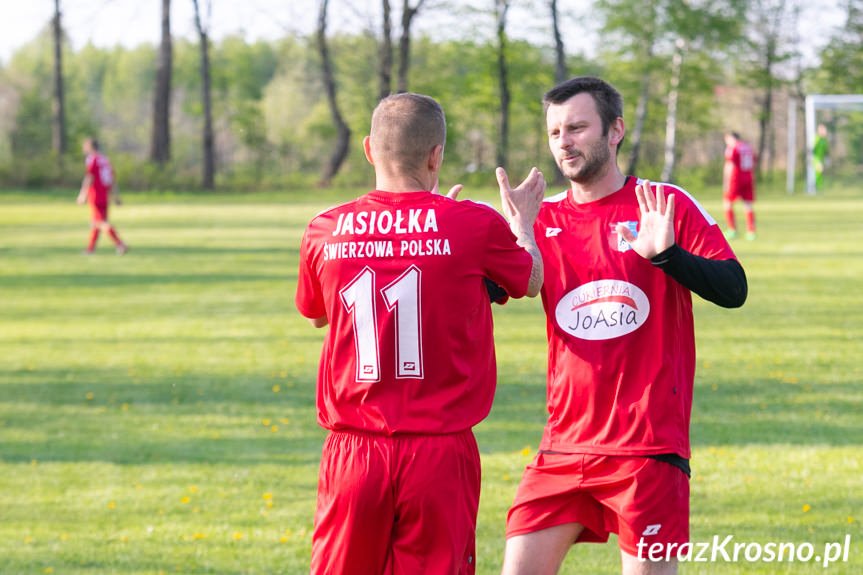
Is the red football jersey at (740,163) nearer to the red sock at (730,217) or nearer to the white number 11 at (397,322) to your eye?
the red sock at (730,217)

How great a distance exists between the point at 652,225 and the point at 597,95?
22.3 inches

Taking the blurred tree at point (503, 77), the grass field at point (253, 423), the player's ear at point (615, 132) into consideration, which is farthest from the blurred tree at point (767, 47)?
the player's ear at point (615, 132)

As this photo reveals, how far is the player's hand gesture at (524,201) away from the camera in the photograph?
348cm

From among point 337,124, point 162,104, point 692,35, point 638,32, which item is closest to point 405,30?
point 337,124

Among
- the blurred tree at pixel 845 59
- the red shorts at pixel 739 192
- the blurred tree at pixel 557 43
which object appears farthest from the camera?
the blurred tree at pixel 845 59

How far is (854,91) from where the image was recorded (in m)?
58.2

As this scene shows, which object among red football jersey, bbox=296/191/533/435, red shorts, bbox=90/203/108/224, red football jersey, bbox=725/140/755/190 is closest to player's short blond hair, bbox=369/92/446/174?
red football jersey, bbox=296/191/533/435

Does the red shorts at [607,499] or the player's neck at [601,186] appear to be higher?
the player's neck at [601,186]

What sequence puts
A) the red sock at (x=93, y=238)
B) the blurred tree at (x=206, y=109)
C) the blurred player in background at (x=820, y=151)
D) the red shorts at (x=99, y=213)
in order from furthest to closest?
the blurred tree at (x=206, y=109) < the blurred player in background at (x=820, y=151) < the red sock at (x=93, y=238) < the red shorts at (x=99, y=213)

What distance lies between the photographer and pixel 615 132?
12.6 feet

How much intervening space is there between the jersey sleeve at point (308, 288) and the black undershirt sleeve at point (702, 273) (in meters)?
1.11

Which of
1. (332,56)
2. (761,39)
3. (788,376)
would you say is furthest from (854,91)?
(788,376)

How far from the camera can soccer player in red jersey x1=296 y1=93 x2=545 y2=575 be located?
10.4 ft

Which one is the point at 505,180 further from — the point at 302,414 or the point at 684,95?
the point at 684,95
